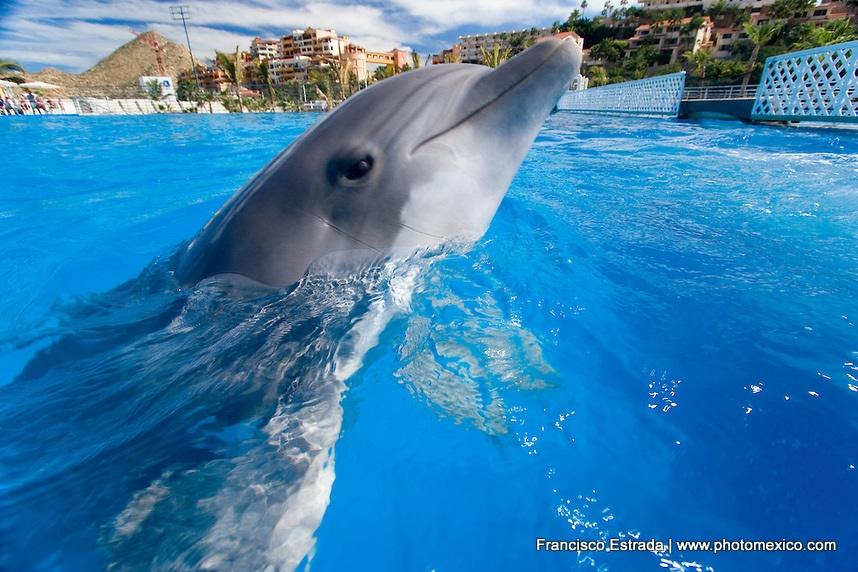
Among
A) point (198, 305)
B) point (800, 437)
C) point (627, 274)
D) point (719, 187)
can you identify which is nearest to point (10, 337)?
point (198, 305)

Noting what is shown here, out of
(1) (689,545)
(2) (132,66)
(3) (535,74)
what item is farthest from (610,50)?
(2) (132,66)

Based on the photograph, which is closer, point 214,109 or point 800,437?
point 800,437

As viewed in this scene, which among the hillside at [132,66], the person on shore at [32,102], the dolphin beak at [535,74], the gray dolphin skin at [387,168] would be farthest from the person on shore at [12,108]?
the hillside at [132,66]

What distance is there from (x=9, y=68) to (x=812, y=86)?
81.1m

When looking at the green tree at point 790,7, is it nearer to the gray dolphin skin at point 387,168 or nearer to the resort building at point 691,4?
the resort building at point 691,4

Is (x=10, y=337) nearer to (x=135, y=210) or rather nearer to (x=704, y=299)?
(x=135, y=210)

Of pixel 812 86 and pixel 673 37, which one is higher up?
pixel 673 37

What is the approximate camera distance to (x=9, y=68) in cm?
5647

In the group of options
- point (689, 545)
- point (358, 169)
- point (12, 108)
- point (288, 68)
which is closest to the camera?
point (689, 545)

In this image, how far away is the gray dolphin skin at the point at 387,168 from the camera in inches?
89.4

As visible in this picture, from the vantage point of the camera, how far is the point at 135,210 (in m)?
7.20

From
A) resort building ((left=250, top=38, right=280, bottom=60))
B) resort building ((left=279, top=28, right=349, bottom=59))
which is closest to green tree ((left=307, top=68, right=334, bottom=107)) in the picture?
resort building ((left=279, top=28, right=349, bottom=59))

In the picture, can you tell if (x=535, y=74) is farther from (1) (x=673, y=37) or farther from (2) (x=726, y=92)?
(1) (x=673, y=37)

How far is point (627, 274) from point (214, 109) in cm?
6302
